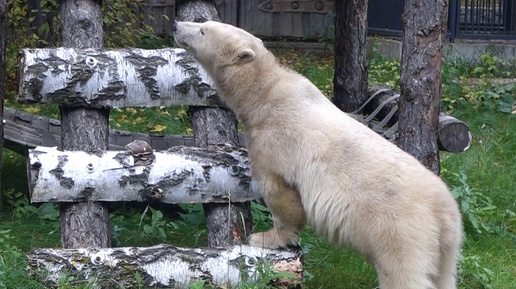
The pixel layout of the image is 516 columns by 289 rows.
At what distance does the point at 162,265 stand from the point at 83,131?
1123 mm

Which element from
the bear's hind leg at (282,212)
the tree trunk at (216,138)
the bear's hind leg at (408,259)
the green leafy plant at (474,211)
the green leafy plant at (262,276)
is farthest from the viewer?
the green leafy plant at (474,211)

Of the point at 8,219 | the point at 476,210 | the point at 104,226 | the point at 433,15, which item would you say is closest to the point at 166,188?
the point at 104,226

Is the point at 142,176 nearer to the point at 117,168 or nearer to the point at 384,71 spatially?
the point at 117,168

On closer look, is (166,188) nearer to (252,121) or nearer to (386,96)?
(252,121)

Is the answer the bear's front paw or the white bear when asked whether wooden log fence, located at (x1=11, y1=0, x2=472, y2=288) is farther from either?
the white bear

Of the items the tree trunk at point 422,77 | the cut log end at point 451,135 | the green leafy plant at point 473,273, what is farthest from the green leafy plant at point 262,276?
the cut log end at point 451,135

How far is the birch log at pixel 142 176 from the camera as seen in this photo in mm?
4945

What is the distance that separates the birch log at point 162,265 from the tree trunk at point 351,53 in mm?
3523

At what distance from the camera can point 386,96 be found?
25.6ft

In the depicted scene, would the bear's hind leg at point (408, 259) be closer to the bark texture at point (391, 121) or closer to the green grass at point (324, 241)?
the green grass at point (324, 241)

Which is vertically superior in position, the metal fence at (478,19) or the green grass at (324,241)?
the metal fence at (478,19)

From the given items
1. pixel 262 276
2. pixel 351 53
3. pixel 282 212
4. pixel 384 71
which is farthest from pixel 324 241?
pixel 384 71

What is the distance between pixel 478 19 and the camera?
1173 cm

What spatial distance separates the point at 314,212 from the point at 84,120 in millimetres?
1640
